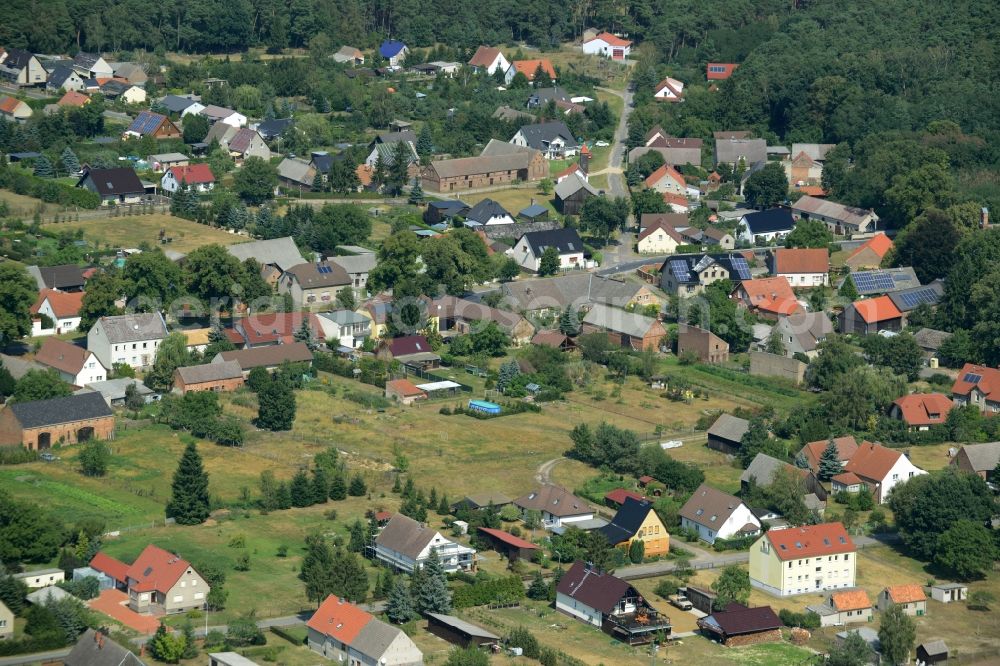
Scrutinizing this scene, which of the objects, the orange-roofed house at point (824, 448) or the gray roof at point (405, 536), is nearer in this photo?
the gray roof at point (405, 536)

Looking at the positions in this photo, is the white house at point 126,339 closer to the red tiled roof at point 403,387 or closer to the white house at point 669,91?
the red tiled roof at point 403,387

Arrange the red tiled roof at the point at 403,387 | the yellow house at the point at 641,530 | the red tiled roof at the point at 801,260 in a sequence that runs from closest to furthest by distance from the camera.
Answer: the yellow house at the point at 641,530, the red tiled roof at the point at 403,387, the red tiled roof at the point at 801,260

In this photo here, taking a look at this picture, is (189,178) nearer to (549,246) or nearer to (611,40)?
(549,246)

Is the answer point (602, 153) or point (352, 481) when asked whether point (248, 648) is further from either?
point (602, 153)

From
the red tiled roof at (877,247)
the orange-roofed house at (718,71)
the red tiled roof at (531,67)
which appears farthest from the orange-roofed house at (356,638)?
the orange-roofed house at (718,71)

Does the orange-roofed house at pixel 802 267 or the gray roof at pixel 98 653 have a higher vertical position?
the gray roof at pixel 98 653

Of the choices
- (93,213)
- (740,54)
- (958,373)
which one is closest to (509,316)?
(958,373)

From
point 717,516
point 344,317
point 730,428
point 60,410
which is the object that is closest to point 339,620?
point 717,516

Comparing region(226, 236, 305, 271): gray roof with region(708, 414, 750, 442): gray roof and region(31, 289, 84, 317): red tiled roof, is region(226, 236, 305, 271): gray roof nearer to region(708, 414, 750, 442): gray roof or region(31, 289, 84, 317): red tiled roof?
region(31, 289, 84, 317): red tiled roof
